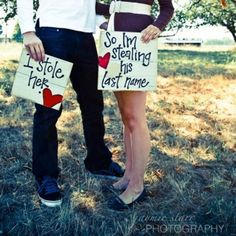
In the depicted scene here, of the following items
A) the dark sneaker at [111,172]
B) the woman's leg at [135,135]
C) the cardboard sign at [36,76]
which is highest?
the cardboard sign at [36,76]

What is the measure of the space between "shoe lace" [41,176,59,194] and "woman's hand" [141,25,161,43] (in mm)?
1184

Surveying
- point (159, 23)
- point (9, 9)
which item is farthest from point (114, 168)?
point (9, 9)

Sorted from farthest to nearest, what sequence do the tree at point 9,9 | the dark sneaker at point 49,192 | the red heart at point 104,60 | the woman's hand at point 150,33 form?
the tree at point 9,9
the dark sneaker at point 49,192
the red heart at point 104,60
the woman's hand at point 150,33

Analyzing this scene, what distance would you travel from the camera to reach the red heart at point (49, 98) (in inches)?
117

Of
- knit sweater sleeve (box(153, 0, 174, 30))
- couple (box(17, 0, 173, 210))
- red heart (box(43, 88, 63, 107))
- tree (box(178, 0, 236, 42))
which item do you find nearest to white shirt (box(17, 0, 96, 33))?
couple (box(17, 0, 173, 210))

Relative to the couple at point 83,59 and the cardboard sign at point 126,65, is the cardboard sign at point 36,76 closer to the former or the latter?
the couple at point 83,59

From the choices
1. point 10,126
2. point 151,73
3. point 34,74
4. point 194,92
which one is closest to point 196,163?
point 151,73

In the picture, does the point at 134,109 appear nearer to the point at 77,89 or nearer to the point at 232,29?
the point at 77,89

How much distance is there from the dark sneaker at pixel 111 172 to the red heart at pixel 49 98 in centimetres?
87

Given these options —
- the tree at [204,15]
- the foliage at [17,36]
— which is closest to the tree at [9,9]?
the tree at [204,15]

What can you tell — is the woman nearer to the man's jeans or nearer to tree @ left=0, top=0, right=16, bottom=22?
the man's jeans

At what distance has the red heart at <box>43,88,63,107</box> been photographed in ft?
9.74

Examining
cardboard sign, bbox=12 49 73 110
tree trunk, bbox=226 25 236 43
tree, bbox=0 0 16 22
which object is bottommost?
tree trunk, bbox=226 25 236 43

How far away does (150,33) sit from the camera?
271 cm
